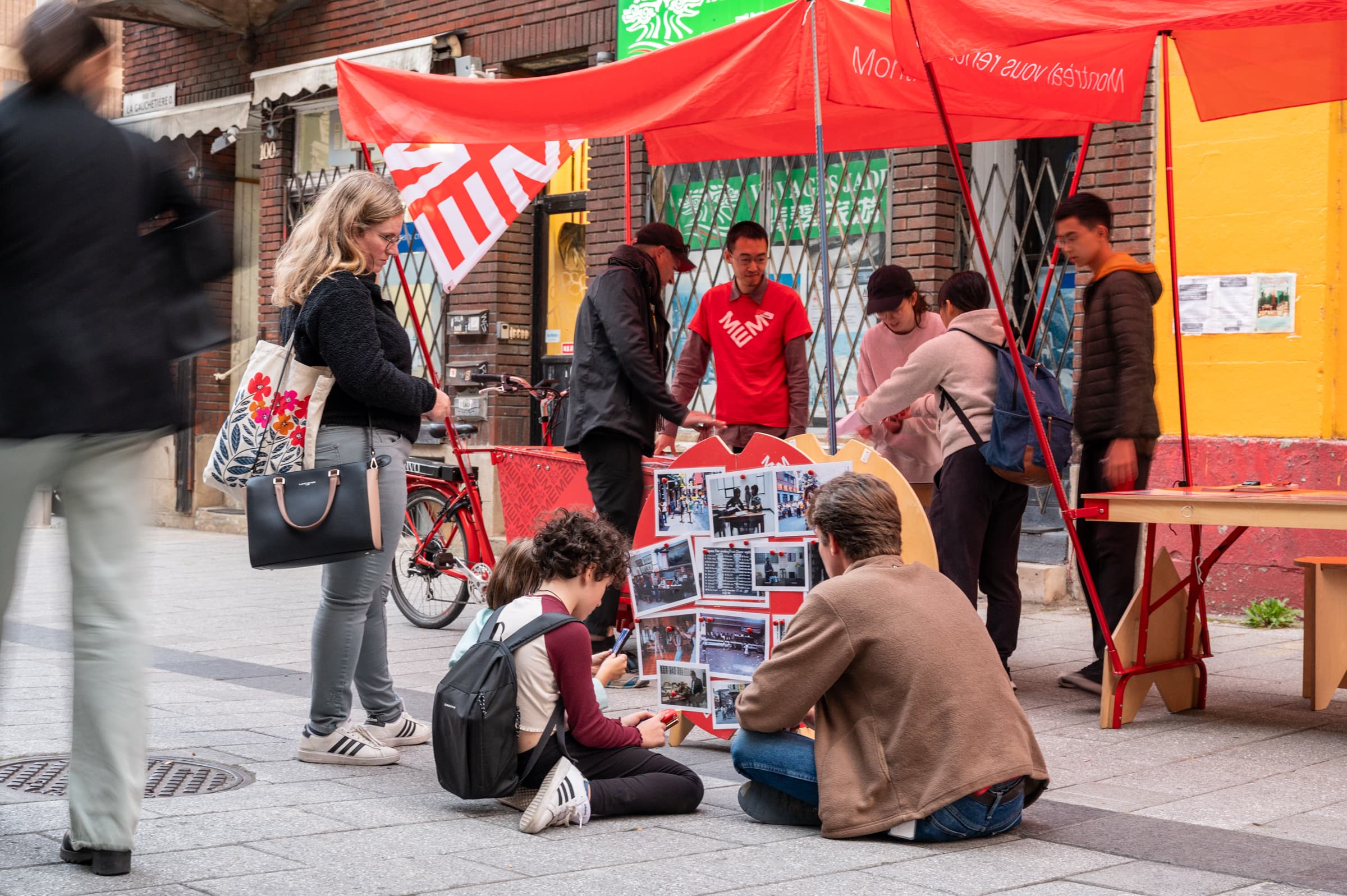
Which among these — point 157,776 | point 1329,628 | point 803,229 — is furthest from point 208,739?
point 803,229

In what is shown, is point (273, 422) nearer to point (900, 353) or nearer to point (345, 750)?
point (345, 750)

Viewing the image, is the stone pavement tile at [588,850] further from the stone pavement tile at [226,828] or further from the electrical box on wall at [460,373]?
the electrical box on wall at [460,373]

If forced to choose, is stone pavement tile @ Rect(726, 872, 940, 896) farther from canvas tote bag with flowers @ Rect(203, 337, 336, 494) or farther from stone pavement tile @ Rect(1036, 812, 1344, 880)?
canvas tote bag with flowers @ Rect(203, 337, 336, 494)

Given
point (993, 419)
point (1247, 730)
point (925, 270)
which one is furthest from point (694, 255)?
point (1247, 730)

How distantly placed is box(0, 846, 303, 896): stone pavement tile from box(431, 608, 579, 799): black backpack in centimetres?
57

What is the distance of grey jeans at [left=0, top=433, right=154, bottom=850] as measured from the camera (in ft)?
11.1

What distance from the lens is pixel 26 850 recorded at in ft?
12.2

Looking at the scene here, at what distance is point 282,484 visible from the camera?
4.68m

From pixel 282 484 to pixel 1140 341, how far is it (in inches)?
133

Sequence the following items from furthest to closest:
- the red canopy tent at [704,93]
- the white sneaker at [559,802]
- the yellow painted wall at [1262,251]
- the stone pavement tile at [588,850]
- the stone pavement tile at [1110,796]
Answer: the yellow painted wall at [1262,251] < the red canopy tent at [704,93] < the stone pavement tile at [1110,796] < the white sneaker at [559,802] < the stone pavement tile at [588,850]

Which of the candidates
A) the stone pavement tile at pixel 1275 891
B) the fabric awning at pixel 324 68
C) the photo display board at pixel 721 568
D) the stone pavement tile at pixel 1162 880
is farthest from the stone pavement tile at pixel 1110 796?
the fabric awning at pixel 324 68

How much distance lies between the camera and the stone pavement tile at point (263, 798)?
4.27 meters

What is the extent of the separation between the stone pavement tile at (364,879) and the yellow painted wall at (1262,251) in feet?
18.6

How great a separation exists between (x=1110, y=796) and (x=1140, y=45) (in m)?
3.42
